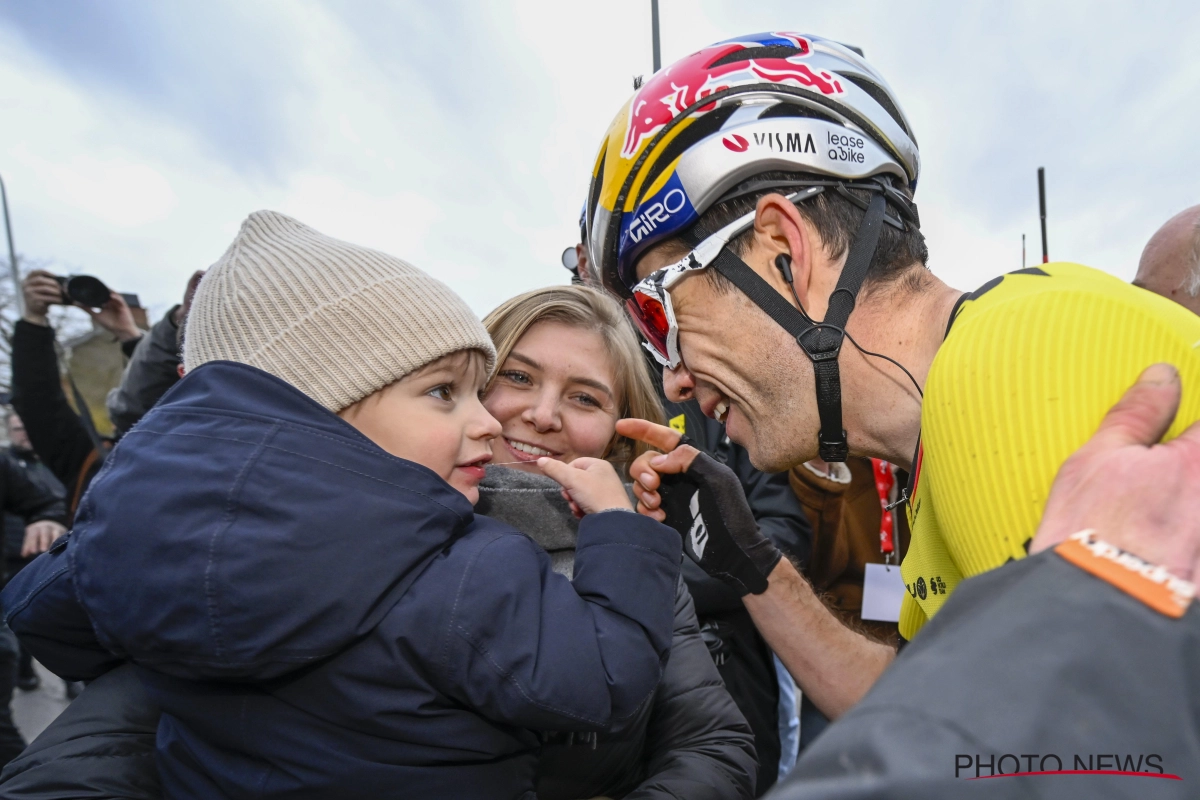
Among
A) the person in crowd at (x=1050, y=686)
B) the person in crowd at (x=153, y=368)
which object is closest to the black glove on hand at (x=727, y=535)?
the person in crowd at (x=1050, y=686)

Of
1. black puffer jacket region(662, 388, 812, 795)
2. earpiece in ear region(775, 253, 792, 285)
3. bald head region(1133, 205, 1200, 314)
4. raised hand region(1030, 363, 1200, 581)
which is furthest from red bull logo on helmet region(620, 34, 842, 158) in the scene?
bald head region(1133, 205, 1200, 314)

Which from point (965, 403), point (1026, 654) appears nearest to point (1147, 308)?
point (965, 403)

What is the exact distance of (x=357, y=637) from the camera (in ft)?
4.56

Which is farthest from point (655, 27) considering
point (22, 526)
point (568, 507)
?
point (22, 526)

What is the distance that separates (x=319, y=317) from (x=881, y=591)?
3.37m

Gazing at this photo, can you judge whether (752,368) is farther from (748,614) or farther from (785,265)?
(748,614)

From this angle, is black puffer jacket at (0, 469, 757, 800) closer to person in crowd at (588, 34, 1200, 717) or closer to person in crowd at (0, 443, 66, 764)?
person in crowd at (588, 34, 1200, 717)

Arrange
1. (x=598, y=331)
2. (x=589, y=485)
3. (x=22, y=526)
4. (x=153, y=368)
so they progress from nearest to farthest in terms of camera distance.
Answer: (x=589, y=485)
(x=598, y=331)
(x=153, y=368)
(x=22, y=526)

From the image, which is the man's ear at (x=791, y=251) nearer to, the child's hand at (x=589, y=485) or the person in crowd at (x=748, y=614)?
the child's hand at (x=589, y=485)

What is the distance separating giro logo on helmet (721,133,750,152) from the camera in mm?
1943

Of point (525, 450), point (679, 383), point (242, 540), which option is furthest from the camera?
point (525, 450)

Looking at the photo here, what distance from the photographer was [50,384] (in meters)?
4.61

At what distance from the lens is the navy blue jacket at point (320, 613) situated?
4.33ft

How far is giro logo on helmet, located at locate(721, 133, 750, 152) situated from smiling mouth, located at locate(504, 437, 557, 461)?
53.9 inches
